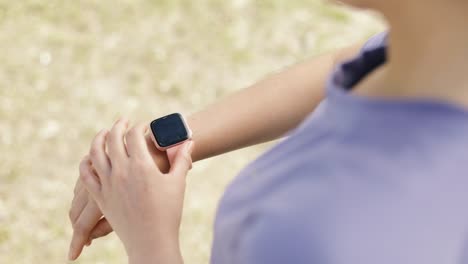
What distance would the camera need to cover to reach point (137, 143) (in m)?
1.19

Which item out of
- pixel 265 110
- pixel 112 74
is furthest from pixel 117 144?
pixel 112 74

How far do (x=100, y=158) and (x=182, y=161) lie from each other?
15 cm

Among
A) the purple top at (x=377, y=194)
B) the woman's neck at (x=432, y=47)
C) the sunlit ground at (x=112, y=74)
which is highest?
the woman's neck at (x=432, y=47)

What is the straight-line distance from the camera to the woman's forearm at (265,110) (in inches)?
49.4

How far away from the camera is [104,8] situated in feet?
Result: 9.49

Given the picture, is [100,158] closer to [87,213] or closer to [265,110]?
[87,213]

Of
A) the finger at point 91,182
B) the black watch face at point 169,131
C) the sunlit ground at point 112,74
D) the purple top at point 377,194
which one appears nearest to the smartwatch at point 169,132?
the black watch face at point 169,131

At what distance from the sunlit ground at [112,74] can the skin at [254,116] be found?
3.48 feet

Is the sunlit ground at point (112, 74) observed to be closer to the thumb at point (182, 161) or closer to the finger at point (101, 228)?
the finger at point (101, 228)

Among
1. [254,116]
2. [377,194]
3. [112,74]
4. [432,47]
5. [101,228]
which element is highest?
[432,47]

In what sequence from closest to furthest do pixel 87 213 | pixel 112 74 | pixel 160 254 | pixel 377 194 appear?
1. pixel 377 194
2. pixel 160 254
3. pixel 87 213
4. pixel 112 74

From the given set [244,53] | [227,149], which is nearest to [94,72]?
[244,53]

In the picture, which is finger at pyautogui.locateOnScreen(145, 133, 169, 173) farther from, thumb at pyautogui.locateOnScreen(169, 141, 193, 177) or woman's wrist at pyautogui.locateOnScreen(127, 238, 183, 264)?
woman's wrist at pyautogui.locateOnScreen(127, 238, 183, 264)

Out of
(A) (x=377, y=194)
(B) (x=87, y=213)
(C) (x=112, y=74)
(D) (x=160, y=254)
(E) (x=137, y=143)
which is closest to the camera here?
(A) (x=377, y=194)
